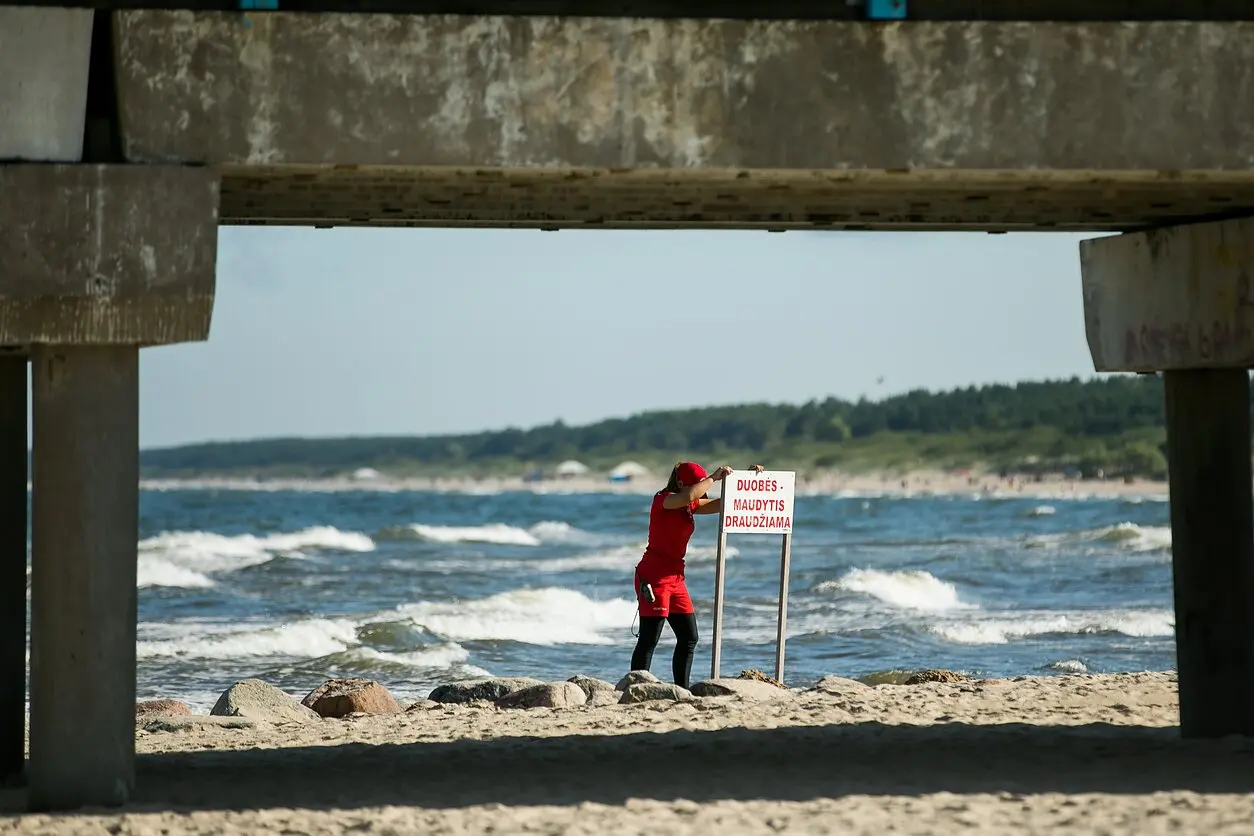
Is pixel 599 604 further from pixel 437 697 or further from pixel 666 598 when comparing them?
pixel 666 598

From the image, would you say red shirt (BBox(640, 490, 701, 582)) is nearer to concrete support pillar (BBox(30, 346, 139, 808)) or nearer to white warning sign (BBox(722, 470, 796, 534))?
white warning sign (BBox(722, 470, 796, 534))

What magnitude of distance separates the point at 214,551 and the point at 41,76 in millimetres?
44221

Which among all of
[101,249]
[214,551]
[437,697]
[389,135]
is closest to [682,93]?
[389,135]

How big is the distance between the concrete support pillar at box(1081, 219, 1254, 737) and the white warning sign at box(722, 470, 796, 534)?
4460mm

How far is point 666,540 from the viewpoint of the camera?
11711 mm

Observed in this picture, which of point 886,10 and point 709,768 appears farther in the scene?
point 709,768

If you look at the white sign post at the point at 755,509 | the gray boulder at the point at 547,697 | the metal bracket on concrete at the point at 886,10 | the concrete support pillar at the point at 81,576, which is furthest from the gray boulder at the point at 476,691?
the metal bracket on concrete at the point at 886,10

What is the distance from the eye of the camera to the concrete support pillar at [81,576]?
24.0 feet

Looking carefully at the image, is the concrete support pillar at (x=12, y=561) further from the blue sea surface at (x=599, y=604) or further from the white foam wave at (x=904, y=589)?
the white foam wave at (x=904, y=589)

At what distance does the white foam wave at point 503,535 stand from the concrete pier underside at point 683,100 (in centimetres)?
4938

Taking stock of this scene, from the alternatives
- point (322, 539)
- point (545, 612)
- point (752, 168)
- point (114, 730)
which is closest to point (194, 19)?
point (752, 168)

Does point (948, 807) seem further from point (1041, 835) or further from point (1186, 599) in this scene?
point (1186, 599)

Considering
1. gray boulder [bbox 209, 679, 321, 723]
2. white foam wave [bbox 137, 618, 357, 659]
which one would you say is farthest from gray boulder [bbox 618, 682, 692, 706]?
white foam wave [bbox 137, 618, 357, 659]

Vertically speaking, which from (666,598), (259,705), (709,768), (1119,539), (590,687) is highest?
(666,598)
